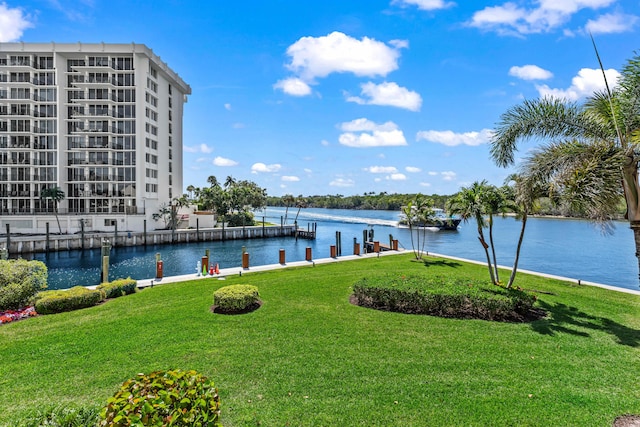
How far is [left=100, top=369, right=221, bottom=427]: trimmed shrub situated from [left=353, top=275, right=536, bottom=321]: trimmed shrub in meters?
7.64

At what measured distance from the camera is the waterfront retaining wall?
1476 inches

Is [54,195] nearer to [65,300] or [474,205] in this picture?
[65,300]

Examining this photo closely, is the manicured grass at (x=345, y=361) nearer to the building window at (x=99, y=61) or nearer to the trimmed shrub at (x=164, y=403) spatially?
the trimmed shrub at (x=164, y=403)

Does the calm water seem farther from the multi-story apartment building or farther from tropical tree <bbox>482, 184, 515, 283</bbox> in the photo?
tropical tree <bbox>482, 184, 515, 283</bbox>

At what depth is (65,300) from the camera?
11180 mm

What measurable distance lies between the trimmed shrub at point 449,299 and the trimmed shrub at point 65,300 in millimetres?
9526

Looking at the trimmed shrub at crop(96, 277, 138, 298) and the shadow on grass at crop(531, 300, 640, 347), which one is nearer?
the shadow on grass at crop(531, 300, 640, 347)

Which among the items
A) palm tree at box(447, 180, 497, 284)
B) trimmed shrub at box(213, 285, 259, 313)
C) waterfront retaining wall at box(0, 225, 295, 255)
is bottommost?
waterfront retaining wall at box(0, 225, 295, 255)

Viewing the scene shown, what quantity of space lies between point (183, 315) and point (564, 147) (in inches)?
431

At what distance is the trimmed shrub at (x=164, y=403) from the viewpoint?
3.29 m

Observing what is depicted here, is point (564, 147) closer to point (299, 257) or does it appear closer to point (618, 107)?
point (618, 107)

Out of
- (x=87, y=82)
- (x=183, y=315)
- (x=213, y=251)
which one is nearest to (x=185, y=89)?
(x=87, y=82)

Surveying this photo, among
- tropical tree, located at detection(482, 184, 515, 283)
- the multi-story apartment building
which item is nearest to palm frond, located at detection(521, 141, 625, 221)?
tropical tree, located at detection(482, 184, 515, 283)

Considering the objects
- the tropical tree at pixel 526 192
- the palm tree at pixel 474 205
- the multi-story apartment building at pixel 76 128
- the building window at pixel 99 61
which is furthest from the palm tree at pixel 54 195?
the tropical tree at pixel 526 192
